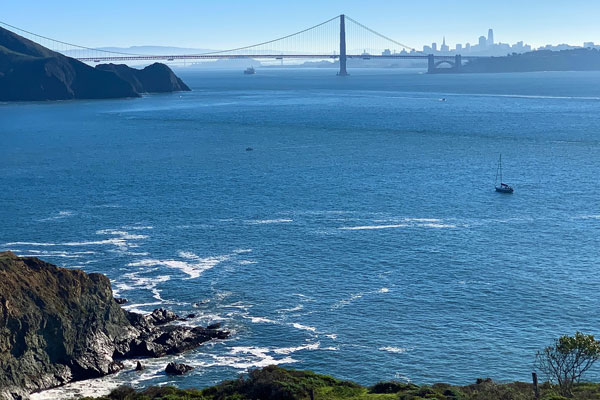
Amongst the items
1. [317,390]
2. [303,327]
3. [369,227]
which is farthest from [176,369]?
[369,227]

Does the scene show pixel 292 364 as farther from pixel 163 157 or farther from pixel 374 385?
pixel 163 157

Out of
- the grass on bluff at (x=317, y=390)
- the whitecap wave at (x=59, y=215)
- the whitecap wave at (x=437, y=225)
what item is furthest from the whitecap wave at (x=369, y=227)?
the grass on bluff at (x=317, y=390)

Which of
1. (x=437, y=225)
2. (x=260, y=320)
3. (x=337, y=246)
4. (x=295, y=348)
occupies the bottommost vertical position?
(x=295, y=348)

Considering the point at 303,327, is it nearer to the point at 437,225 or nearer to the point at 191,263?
the point at 191,263

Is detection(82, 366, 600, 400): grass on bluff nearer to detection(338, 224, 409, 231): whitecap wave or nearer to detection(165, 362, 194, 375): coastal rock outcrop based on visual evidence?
detection(165, 362, 194, 375): coastal rock outcrop

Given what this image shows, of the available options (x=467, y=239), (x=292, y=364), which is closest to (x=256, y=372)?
(x=292, y=364)

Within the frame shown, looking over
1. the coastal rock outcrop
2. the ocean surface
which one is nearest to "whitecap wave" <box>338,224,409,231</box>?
the ocean surface
